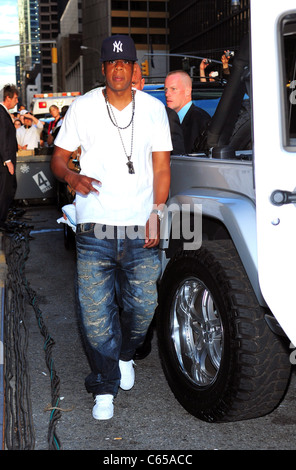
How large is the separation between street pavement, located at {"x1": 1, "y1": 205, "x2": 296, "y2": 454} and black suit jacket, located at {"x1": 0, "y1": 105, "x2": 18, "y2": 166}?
5.15 meters

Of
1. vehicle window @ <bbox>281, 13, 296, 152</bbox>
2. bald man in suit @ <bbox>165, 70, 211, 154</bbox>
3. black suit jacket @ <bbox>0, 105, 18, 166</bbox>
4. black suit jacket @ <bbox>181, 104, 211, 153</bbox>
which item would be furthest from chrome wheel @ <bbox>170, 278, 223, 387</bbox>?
black suit jacket @ <bbox>0, 105, 18, 166</bbox>

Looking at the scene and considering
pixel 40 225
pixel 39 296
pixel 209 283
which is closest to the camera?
pixel 209 283

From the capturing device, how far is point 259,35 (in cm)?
317

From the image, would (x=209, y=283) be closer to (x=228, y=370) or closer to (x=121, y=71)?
(x=228, y=370)

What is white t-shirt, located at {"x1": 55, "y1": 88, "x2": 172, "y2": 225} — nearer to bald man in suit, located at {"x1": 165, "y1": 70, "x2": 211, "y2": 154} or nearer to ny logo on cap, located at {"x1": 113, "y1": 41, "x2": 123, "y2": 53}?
ny logo on cap, located at {"x1": 113, "y1": 41, "x2": 123, "y2": 53}

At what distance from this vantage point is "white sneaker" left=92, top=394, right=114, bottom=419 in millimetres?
4277

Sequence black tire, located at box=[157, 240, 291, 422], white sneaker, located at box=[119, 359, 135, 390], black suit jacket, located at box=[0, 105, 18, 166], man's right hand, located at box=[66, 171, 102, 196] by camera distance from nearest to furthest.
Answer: black tire, located at box=[157, 240, 291, 422] < man's right hand, located at box=[66, 171, 102, 196] < white sneaker, located at box=[119, 359, 135, 390] < black suit jacket, located at box=[0, 105, 18, 166]

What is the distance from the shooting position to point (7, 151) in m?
11.0

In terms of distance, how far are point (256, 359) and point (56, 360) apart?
7.07 ft

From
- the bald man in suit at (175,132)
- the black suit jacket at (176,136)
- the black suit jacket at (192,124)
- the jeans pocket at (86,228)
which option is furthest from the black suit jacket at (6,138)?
the jeans pocket at (86,228)

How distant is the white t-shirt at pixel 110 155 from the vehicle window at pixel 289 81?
3.57 feet

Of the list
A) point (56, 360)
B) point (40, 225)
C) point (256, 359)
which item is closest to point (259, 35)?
point (256, 359)

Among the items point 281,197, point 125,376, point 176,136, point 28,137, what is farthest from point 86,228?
point 28,137

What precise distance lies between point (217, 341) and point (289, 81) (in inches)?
61.1
